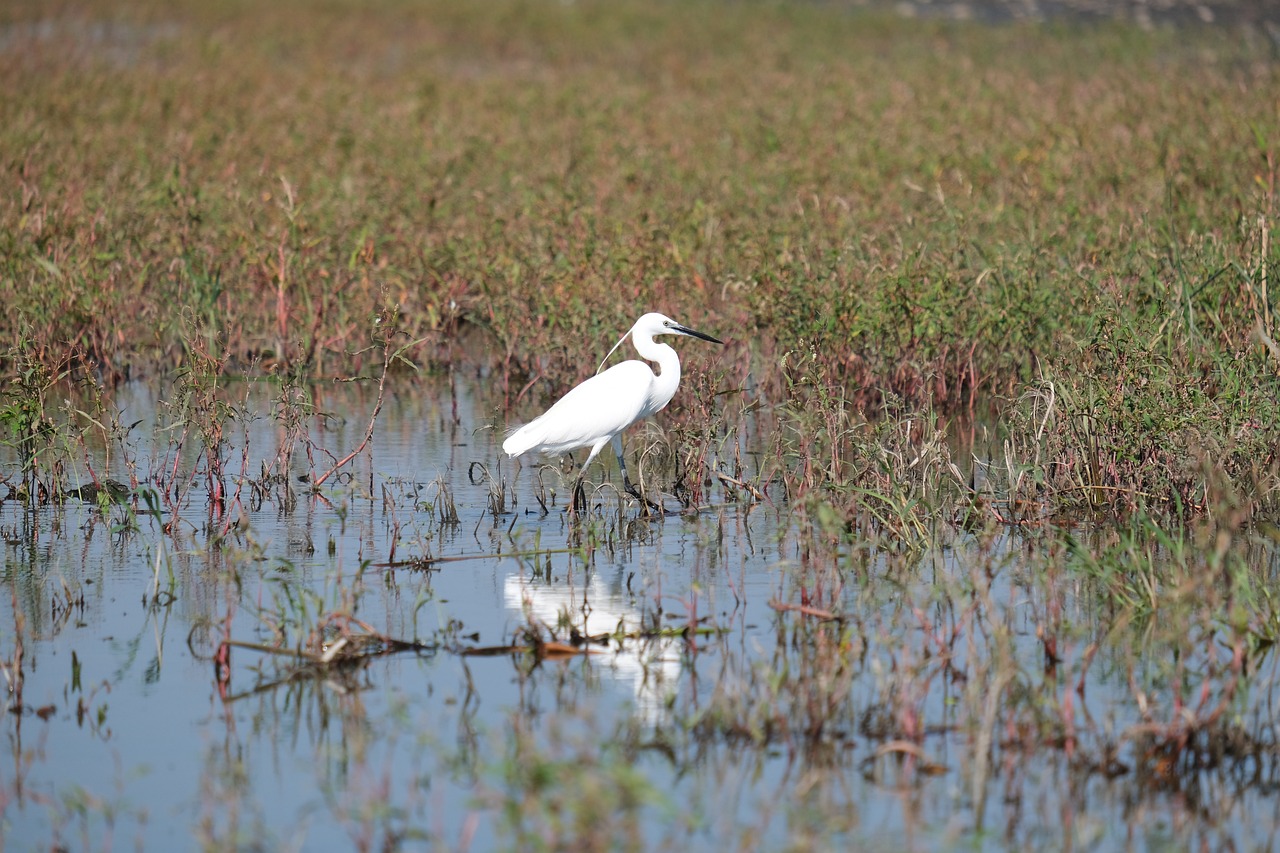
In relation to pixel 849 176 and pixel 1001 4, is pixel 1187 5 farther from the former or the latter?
pixel 849 176

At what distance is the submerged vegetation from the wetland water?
0.07 ft

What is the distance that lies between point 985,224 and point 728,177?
8.03 ft

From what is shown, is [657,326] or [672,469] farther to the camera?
[672,469]

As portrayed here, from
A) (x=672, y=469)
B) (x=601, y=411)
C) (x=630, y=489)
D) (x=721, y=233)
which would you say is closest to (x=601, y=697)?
(x=630, y=489)

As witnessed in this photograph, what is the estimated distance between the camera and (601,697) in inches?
185

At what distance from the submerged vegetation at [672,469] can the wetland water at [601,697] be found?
21mm

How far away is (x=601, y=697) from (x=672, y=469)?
128 inches

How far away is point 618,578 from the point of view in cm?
607

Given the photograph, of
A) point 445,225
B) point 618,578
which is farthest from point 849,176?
point 618,578

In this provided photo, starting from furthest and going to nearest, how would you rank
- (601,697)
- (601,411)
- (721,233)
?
(721,233) → (601,411) → (601,697)

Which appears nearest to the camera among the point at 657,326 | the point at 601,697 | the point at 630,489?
the point at 601,697

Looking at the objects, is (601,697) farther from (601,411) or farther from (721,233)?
(721,233)

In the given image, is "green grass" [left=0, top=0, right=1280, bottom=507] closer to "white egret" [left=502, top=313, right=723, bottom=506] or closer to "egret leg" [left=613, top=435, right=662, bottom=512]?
"white egret" [left=502, top=313, right=723, bottom=506]

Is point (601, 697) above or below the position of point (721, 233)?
below
